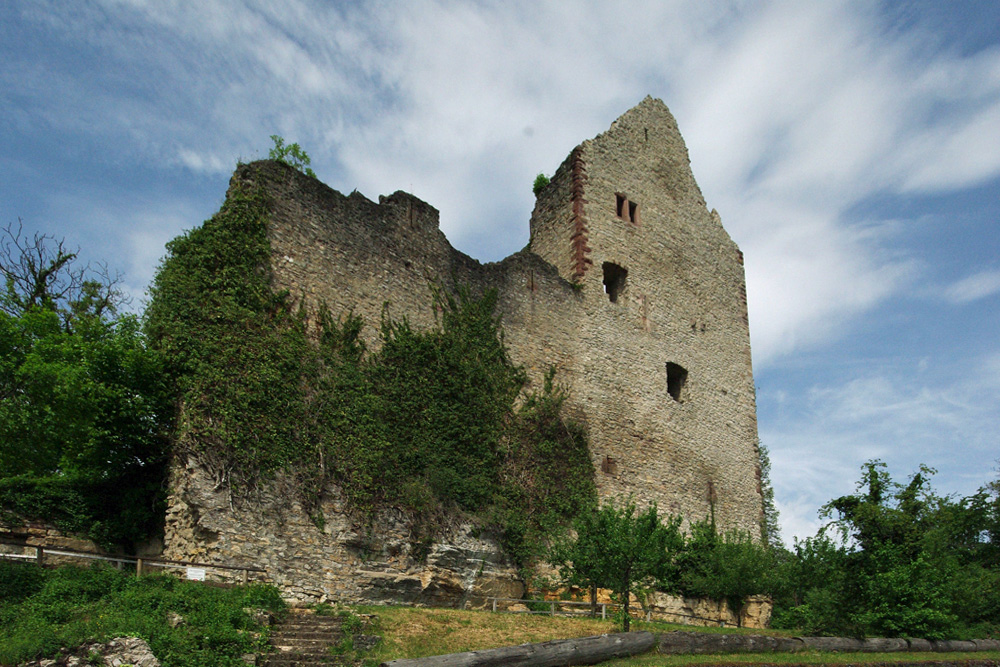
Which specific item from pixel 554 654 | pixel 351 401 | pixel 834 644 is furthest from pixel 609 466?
pixel 554 654

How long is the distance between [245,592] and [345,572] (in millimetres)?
2287

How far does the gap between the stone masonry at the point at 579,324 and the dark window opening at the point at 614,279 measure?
4 centimetres

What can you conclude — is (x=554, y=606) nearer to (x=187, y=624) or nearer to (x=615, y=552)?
(x=615, y=552)

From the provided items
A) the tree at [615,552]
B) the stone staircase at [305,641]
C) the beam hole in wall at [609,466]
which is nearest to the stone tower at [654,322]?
the beam hole in wall at [609,466]

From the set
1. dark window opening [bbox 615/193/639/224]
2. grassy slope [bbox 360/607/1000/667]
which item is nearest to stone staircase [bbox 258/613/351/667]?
grassy slope [bbox 360/607/1000/667]

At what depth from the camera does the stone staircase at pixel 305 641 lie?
9703 mm

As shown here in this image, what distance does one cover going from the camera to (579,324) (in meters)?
19.9

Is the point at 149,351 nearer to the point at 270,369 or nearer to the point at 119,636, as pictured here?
the point at 270,369

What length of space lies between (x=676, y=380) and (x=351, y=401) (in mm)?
11553

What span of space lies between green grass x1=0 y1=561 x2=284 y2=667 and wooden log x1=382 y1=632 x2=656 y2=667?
7.70 feet

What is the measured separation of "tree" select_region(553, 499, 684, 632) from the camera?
13211mm

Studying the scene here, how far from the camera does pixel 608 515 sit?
14.2 m

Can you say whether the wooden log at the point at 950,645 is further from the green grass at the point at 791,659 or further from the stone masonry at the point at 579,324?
the stone masonry at the point at 579,324

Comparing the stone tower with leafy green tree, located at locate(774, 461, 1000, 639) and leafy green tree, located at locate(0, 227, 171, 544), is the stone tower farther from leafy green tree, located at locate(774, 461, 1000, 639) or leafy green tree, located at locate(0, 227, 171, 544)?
leafy green tree, located at locate(0, 227, 171, 544)
